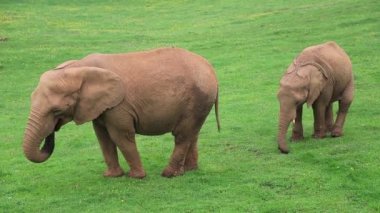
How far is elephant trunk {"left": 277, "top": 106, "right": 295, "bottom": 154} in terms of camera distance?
13562 millimetres

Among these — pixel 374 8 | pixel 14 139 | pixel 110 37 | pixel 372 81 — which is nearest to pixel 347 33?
pixel 374 8

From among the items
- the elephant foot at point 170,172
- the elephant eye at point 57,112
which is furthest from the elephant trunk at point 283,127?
the elephant eye at point 57,112

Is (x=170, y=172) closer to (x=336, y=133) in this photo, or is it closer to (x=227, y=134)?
(x=227, y=134)

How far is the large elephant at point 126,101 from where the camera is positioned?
11031 mm

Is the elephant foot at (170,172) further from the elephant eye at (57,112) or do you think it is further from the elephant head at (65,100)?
the elephant eye at (57,112)

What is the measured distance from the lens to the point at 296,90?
13.7 meters

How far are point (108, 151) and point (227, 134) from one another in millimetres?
4158

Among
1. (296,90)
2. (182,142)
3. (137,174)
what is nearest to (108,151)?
(137,174)

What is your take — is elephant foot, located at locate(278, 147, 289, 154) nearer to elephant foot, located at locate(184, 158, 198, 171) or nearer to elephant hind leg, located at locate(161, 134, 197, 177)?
elephant foot, located at locate(184, 158, 198, 171)

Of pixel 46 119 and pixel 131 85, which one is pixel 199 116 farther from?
pixel 46 119

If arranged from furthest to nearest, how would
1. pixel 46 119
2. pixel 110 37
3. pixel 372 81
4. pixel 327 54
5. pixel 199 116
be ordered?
1. pixel 110 37
2. pixel 372 81
3. pixel 327 54
4. pixel 199 116
5. pixel 46 119

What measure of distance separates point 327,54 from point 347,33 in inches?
557

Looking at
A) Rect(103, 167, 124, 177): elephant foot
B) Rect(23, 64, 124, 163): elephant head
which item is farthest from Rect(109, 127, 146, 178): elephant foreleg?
Rect(23, 64, 124, 163): elephant head

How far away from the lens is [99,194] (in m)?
11.5
